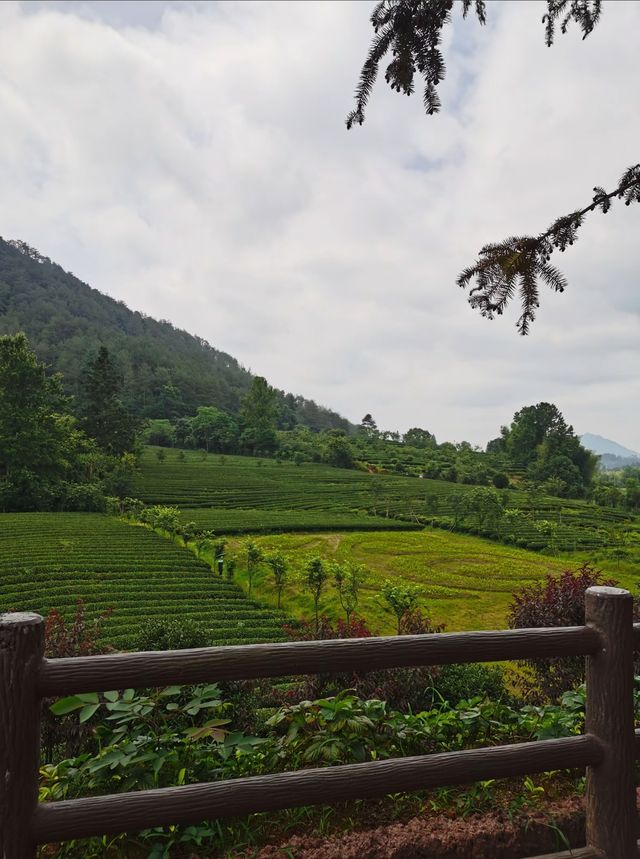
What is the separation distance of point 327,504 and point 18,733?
4604 centimetres

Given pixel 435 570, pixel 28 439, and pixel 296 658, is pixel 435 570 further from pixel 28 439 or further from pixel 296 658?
pixel 28 439

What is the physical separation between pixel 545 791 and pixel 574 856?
64cm

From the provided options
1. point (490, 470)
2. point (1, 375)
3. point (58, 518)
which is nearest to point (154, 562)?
point (58, 518)

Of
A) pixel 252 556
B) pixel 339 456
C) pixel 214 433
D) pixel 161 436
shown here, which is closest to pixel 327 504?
pixel 252 556

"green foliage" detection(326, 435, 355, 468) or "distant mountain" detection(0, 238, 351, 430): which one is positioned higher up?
"distant mountain" detection(0, 238, 351, 430)

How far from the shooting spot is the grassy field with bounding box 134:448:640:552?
3675 centimetres

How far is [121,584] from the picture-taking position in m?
18.8

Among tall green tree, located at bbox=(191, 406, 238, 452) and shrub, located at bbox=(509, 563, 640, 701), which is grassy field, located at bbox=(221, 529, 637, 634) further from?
tall green tree, located at bbox=(191, 406, 238, 452)

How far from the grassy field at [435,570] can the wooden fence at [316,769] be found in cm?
1242

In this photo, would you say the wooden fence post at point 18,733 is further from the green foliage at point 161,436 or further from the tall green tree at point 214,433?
the green foliage at point 161,436

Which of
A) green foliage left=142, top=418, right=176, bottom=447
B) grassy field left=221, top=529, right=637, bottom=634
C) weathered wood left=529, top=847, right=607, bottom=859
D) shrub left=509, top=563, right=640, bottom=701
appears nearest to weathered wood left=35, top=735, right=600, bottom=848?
weathered wood left=529, top=847, right=607, bottom=859

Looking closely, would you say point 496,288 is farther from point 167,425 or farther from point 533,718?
point 167,425

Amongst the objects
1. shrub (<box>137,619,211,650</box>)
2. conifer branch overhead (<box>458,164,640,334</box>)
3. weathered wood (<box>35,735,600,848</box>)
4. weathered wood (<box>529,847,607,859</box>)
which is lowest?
shrub (<box>137,619,211,650</box>)

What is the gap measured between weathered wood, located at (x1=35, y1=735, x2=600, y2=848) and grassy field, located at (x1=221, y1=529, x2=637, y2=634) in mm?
12492
